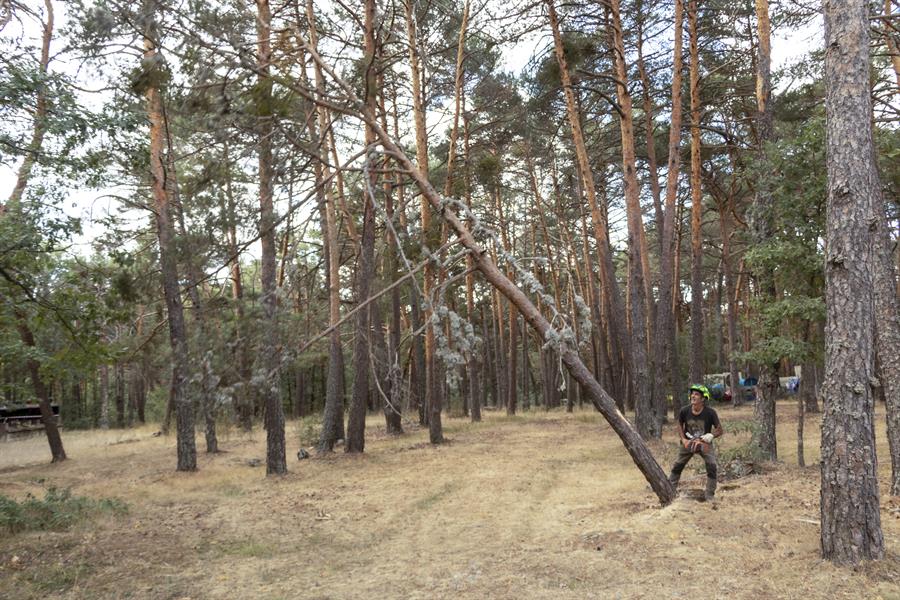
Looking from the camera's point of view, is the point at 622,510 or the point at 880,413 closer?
the point at 622,510

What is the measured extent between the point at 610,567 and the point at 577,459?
743cm

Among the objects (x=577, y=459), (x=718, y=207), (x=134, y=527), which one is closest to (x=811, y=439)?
(x=577, y=459)

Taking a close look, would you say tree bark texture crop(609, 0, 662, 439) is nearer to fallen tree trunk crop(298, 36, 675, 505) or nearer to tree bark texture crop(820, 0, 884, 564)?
fallen tree trunk crop(298, 36, 675, 505)

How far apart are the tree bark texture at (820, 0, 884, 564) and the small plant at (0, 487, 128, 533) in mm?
9216

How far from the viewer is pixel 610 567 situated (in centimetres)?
591

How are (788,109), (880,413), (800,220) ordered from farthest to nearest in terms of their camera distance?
(880,413) → (788,109) → (800,220)

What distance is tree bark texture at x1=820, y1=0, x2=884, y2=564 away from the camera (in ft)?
17.5

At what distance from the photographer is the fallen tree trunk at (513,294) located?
6.72 meters

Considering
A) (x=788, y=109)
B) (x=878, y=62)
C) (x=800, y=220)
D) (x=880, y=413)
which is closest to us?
(x=800, y=220)

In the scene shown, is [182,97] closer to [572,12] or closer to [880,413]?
[572,12]

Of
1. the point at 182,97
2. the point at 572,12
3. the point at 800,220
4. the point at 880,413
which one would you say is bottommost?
the point at 880,413


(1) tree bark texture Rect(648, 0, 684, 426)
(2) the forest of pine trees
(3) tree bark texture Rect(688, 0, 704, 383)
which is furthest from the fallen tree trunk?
(3) tree bark texture Rect(688, 0, 704, 383)

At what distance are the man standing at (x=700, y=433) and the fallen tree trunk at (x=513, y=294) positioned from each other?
0.59 m

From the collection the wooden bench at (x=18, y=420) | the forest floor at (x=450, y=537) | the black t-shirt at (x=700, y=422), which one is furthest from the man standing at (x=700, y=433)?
the wooden bench at (x=18, y=420)
